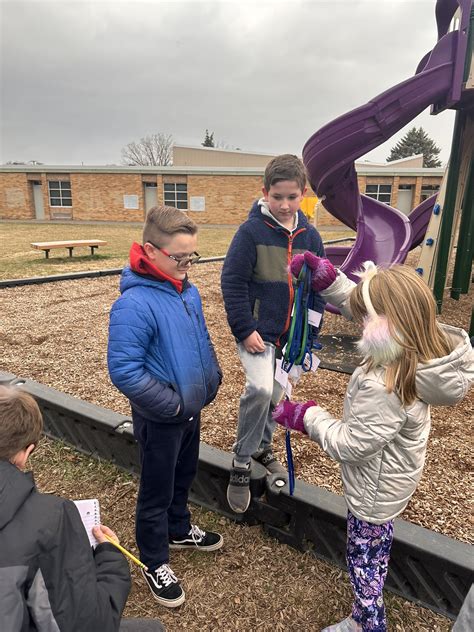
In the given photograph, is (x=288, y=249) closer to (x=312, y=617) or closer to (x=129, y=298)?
(x=129, y=298)

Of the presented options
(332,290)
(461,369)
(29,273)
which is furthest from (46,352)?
(29,273)

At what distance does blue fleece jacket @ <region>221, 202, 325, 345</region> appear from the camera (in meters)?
2.23

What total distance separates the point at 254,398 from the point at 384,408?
937 millimetres

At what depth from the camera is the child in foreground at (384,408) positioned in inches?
54.9

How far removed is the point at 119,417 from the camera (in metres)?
2.86

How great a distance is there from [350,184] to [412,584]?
5.64 metres

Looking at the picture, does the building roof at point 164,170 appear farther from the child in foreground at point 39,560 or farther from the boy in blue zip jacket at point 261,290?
the child in foreground at point 39,560

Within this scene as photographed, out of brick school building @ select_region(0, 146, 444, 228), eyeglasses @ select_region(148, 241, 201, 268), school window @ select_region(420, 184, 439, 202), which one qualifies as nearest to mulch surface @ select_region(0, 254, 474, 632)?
eyeglasses @ select_region(148, 241, 201, 268)

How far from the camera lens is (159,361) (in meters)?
1.78

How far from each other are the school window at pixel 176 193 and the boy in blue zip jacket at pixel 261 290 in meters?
27.0

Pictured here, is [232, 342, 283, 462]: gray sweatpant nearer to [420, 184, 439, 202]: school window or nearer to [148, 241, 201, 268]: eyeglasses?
[148, 241, 201, 268]: eyeglasses

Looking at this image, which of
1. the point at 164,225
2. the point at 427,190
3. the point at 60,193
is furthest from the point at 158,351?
the point at 60,193

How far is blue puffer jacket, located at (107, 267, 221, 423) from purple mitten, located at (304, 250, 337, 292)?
551 millimetres

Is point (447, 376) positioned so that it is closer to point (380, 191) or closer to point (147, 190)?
point (380, 191)
